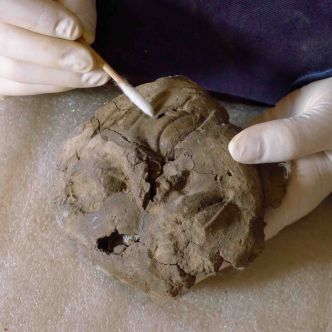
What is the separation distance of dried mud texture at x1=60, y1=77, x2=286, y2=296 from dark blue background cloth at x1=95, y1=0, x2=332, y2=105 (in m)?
0.21

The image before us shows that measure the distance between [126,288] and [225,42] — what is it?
432 millimetres

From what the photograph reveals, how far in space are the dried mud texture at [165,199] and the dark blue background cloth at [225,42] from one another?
211mm

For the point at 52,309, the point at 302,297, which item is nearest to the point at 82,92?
the point at 52,309

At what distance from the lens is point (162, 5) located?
91 centimetres

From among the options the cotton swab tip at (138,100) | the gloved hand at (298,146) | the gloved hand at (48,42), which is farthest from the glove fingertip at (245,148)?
the gloved hand at (48,42)

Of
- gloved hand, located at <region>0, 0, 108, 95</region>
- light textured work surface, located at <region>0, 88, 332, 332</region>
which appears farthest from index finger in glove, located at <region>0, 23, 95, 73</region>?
light textured work surface, located at <region>0, 88, 332, 332</region>

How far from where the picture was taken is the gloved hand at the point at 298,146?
749mm

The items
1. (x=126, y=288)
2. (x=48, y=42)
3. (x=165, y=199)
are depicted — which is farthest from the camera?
(x=126, y=288)

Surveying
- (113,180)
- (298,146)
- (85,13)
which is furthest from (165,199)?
(85,13)

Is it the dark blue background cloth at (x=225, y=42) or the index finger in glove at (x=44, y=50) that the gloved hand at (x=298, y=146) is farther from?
the index finger in glove at (x=44, y=50)

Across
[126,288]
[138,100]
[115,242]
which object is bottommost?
[126,288]

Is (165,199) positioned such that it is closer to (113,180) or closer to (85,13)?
(113,180)

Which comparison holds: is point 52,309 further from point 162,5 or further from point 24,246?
point 162,5

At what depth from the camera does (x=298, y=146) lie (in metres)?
0.79
